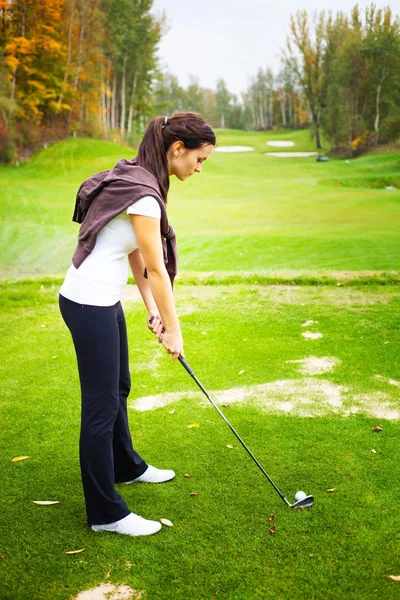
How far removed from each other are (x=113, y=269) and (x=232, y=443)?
1.39 metres

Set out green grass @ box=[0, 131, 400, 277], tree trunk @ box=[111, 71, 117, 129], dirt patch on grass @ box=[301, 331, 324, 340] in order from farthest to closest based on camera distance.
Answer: tree trunk @ box=[111, 71, 117, 129]
green grass @ box=[0, 131, 400, 277]
dirt patch on grass @ box=[301, 331, 324, 340]

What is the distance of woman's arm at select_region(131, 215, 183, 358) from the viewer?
208 centimetres

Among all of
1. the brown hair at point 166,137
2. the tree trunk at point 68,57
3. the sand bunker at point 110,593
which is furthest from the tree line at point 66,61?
the sand bunker at point 110,593

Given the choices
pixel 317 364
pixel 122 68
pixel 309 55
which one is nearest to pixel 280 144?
pixel 309 55

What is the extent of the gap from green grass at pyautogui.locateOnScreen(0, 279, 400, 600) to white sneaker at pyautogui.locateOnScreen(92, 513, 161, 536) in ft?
0.12

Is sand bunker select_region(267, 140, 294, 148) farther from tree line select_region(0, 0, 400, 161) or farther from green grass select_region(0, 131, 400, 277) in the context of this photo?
green grass select_region(0, 131, 400, 277)

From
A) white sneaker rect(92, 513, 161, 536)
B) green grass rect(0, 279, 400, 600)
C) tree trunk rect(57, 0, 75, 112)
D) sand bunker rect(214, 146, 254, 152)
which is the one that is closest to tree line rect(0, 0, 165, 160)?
tree trunk rect(57, 0, 75, 112)

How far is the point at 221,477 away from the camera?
2.78m

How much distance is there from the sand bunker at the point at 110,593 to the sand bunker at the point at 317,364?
230 centimetres

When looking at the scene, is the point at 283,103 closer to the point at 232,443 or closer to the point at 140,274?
the point at 232,443

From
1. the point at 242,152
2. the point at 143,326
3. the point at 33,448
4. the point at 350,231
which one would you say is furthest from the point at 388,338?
the point at 242,152

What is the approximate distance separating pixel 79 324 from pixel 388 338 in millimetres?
3131

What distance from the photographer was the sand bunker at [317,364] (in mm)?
4086

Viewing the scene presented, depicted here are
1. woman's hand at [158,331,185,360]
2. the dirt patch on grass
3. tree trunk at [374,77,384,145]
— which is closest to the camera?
woman's hand at [158,331,185,360]
